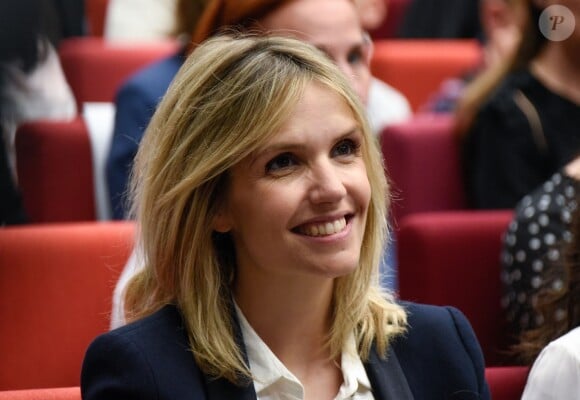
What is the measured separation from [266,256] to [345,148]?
0.09 metres

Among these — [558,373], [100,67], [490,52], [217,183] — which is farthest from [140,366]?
[490,52]

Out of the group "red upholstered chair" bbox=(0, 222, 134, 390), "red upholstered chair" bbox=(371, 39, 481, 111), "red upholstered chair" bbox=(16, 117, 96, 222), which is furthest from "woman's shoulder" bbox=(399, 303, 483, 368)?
"red upholstered chair" bbox=(371, 39, 481, 111)

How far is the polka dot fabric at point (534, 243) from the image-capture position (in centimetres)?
111

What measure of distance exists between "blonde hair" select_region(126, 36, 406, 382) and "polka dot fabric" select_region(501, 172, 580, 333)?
11.2 inches

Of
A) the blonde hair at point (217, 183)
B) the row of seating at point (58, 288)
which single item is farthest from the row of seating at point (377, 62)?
the blonde hair at point (217, 183)

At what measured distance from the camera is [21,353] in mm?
1103

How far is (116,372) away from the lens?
0.78 metres

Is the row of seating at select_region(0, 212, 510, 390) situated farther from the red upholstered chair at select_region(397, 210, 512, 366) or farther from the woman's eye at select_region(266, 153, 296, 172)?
the woman's eye at select_region(266, 153, 296, 172)

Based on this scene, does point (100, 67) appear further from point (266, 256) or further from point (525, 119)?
point (266, 256)

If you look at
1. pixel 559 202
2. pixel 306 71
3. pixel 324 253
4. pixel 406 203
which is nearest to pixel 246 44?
pixel 306 71

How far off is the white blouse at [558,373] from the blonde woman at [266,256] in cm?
4

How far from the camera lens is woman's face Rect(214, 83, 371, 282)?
80 cm

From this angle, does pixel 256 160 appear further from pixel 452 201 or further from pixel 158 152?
pixel 452 201

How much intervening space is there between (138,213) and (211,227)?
0.22 ft
